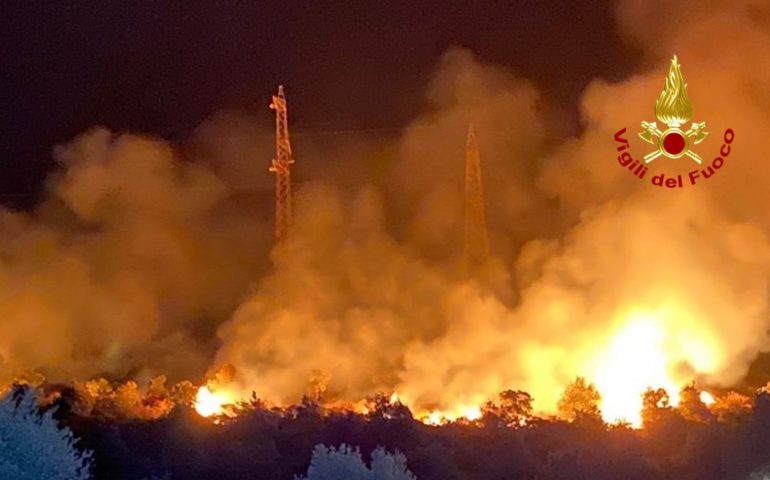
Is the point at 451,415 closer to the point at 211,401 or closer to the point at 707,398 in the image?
the point at 211,401

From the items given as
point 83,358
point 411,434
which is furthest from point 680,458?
point 83,358

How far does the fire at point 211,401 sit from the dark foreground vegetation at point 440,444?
7.94 ft

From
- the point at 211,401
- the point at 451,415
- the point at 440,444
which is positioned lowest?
the point at 440,444

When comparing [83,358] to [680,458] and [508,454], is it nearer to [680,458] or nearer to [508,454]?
[508,454]

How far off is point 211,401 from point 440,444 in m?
9.51

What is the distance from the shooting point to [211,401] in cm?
3206

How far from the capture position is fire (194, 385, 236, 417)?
30.9 meters

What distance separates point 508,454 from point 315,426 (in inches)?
190

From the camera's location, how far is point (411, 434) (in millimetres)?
25984

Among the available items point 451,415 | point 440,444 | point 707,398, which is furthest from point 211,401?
point 707,398

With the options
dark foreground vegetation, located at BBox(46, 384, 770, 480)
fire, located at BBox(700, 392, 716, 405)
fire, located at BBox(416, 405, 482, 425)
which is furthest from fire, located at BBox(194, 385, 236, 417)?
fire, located at BBox(700, 392, 716, 405)

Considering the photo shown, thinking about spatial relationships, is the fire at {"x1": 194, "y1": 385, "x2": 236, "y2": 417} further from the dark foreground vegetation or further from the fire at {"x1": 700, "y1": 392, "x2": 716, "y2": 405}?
the fire at {"x1": 700, "y1": 392, "x2": 716, "y2": 405}

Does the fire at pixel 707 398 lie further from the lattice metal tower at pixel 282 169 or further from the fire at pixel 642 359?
the lattice metal tower at pixel 282 169

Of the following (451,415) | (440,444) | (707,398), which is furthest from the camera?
(451,415)
